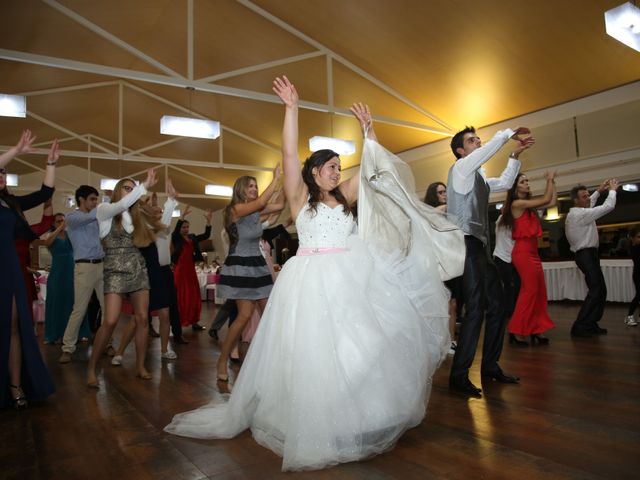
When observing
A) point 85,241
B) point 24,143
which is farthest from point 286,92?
point 85,241

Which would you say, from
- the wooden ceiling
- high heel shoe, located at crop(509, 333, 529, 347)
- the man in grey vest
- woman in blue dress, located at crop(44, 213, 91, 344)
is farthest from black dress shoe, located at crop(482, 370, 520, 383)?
the wooden ceiling

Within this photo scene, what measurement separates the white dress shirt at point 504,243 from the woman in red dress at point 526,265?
0.16 feet

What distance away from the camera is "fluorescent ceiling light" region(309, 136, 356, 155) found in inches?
316

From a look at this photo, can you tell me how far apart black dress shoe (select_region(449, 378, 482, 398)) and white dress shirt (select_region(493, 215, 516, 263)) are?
2119 mm

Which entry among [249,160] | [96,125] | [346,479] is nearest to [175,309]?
[346,479]

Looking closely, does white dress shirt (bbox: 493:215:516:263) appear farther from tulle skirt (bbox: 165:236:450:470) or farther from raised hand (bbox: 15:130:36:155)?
raised hand (bbox: 15:130:36:155)

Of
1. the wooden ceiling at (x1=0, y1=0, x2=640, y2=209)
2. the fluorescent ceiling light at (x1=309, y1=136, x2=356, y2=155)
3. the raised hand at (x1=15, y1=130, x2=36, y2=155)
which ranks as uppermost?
the wooden ceiling at (x1=0, y1=0, x2=640, y2=209)

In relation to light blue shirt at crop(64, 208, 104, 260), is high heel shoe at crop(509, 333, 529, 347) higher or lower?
lower

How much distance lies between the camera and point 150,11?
8.39 meters

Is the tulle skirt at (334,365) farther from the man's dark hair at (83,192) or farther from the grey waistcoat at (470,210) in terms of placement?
the man's dark hair at (83,192)

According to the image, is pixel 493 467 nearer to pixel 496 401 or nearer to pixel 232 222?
pixel 496 401

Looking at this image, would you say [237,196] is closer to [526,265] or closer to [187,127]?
[526,265]

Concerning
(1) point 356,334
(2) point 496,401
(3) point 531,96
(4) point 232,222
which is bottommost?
(2) point 496,401

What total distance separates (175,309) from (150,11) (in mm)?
5977
